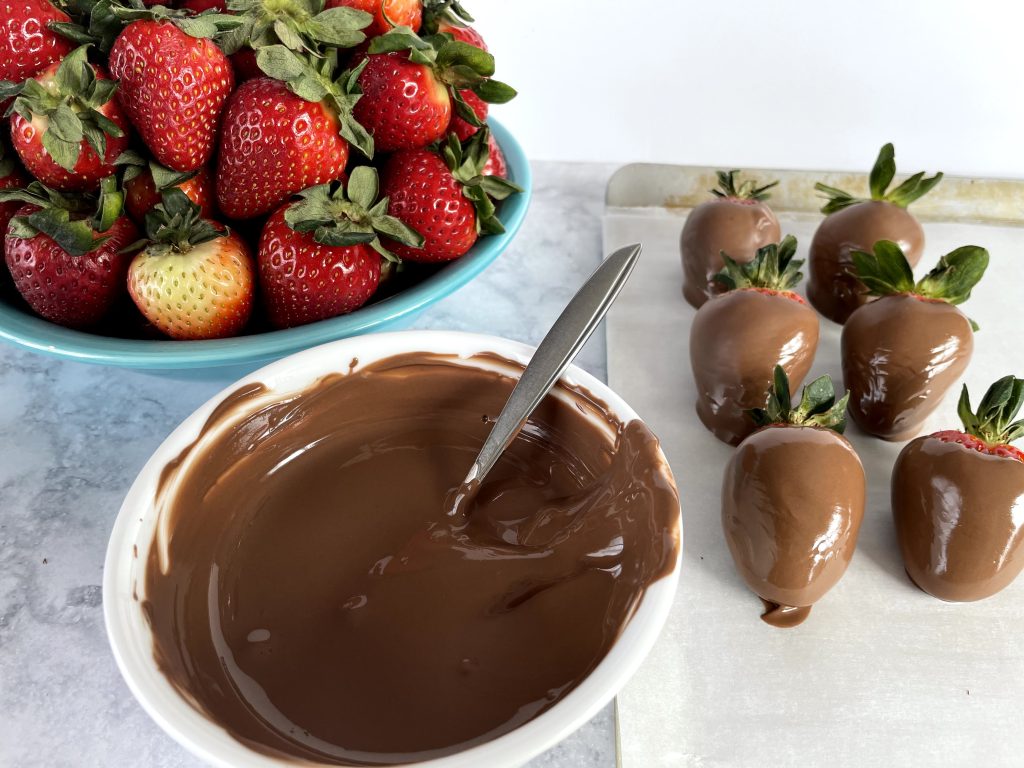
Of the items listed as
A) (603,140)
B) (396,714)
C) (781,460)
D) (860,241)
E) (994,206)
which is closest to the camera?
(396,714)

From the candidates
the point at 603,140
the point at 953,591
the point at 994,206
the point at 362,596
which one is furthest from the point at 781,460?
the point at 603,140

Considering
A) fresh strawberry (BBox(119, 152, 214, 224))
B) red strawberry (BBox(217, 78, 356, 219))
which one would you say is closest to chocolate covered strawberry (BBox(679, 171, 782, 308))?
red strawberry (BBox(217, 78, 356, 219))

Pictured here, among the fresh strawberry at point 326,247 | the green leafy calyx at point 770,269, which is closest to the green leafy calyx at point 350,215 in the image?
the fresh strawberry at point 326,247

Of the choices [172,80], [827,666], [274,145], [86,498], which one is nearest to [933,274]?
[827,666]

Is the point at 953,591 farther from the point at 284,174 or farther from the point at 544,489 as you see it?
the point at 284,174

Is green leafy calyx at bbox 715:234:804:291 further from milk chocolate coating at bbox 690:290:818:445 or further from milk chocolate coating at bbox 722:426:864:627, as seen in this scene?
milk chocolate coating at bbox 722:426:864:627
